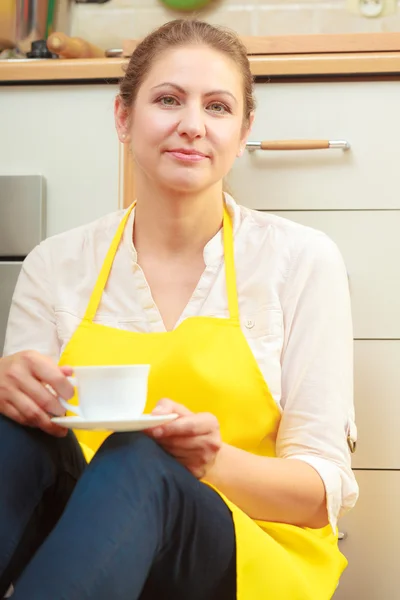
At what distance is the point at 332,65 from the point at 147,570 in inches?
43.0

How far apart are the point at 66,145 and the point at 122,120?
1.32 feet

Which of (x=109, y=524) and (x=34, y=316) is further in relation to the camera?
(x=34, y=316)

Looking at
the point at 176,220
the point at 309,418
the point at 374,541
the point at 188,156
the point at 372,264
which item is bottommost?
the point at 374,541

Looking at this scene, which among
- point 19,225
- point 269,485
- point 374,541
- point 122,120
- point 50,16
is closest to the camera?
point 269,485

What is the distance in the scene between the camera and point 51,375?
1026 millimetres

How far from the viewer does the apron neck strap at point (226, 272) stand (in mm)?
1342

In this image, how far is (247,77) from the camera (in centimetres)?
145

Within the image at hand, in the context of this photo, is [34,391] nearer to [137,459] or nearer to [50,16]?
[137,459]

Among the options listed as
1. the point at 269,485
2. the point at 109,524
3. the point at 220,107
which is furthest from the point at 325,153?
the point at 109,524

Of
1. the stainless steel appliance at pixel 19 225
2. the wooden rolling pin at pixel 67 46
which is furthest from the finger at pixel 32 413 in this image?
the wooden rolling pin at pixel 67 46

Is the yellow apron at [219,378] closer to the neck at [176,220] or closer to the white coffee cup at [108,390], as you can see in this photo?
the neck at [176,220]

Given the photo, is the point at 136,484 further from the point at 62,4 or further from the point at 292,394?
the point at 62,4

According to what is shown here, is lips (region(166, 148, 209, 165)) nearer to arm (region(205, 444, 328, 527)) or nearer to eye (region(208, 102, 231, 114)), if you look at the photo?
eye (region(208, 102, 231, 114))

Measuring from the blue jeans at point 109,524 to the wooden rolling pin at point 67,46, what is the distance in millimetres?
1003
